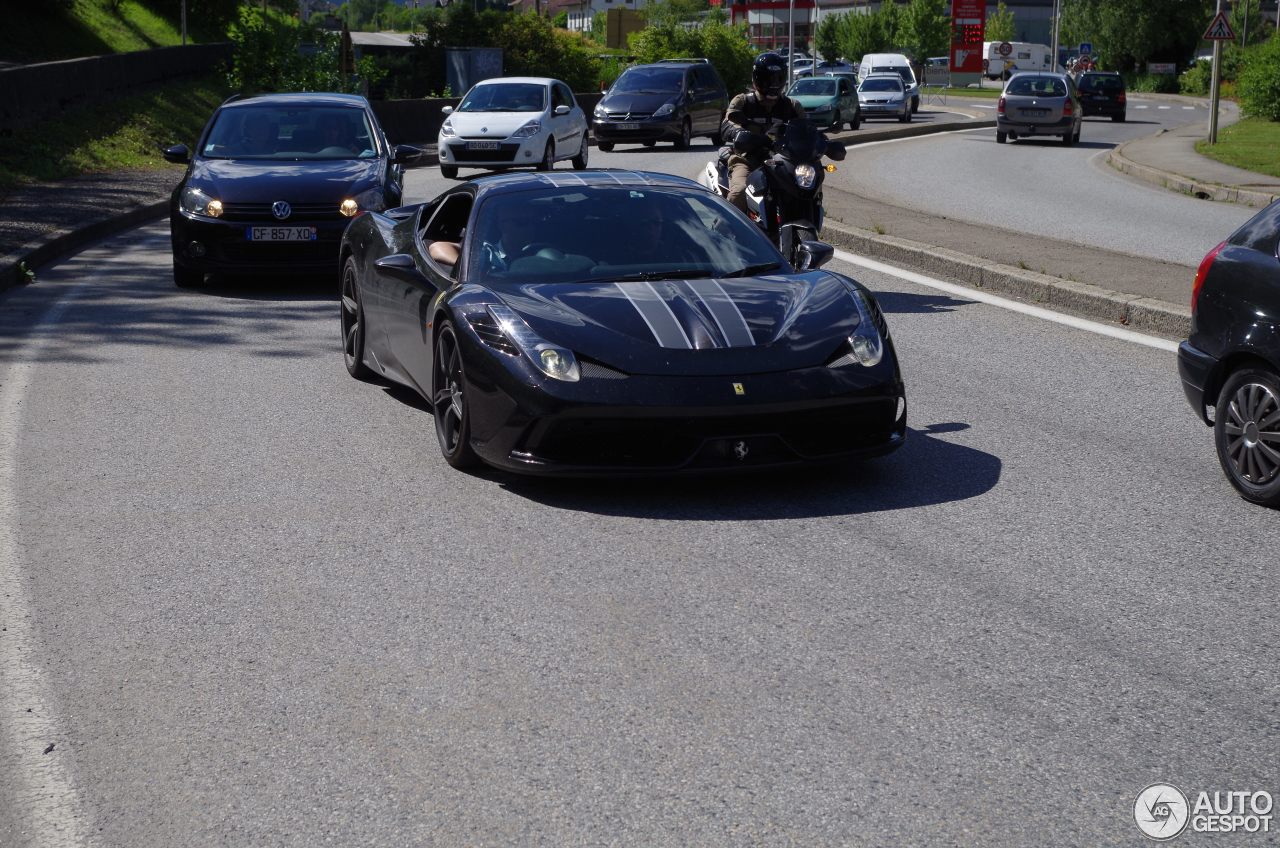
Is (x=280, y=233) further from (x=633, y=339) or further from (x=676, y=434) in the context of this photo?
(x=676, y=434)

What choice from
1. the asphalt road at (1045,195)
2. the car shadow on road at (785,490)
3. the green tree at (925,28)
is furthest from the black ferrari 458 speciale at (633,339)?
the green tree at (925,28)

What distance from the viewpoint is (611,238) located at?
7.52 meters

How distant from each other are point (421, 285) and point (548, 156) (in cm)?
1998

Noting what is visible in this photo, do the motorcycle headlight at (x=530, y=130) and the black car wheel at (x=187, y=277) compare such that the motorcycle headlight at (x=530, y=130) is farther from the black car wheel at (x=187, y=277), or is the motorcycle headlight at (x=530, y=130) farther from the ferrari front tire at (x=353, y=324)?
the ferrari front tire at (x=353, y=324)

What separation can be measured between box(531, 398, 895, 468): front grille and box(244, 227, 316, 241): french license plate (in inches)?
283

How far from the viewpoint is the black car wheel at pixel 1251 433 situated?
6.28 meters

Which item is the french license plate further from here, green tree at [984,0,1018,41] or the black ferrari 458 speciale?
Answer: green tree at [984,0,1018,41]

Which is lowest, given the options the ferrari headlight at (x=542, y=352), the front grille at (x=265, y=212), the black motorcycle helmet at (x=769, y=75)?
the front grille at (x=265, y=212)

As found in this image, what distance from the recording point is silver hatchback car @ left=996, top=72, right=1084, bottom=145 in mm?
38094

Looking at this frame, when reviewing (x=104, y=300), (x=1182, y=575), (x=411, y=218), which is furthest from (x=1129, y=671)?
(x=104, y=300)

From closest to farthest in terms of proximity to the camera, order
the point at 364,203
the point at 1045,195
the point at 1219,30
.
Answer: the point at 364,203
the point at 1045,195
the point at 1219,30

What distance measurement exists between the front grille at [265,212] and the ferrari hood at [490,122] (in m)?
13.7

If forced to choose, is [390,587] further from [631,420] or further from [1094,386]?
[1094,386]

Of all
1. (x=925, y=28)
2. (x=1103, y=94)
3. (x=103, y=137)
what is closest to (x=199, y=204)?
(x=103, y=137)
